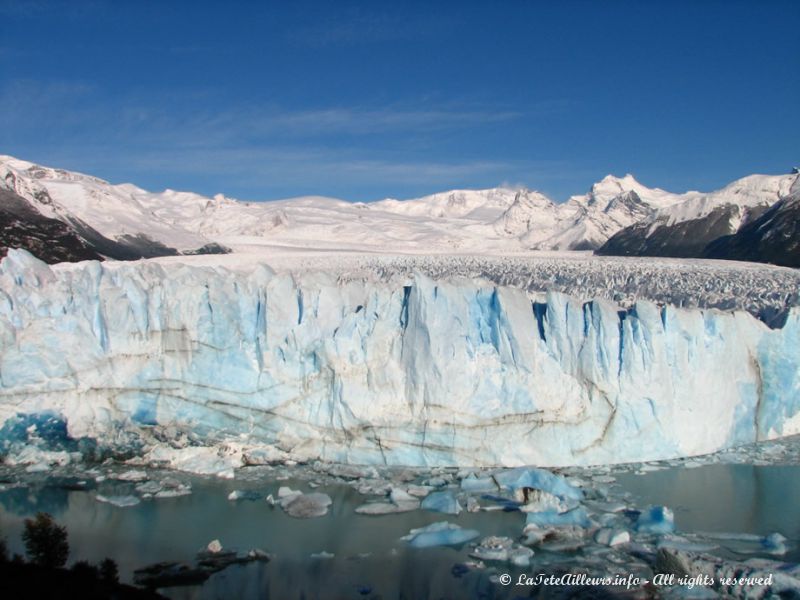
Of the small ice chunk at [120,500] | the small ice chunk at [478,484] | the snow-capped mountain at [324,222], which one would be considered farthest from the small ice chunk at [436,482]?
the snow-capped mountain at [324,222]

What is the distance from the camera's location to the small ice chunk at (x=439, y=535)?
8336 millimetres

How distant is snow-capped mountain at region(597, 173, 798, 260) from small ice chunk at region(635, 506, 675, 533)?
22.1 m

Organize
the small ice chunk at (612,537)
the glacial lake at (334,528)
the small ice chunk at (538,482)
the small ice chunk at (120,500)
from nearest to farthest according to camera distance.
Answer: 1. the glacial lake at (334,528)
2. the small ice chunk at (612,537)
3. the small ice chunk at (538,482)
4. the small ice chunk at (120,500)

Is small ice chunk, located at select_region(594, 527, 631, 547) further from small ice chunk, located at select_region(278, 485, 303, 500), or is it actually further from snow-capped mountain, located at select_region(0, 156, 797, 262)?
snow-capped mountain, located at select_region(0, 156, 797, 262)

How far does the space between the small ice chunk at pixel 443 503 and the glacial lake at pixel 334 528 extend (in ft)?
0.28

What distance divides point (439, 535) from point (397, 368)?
3.01 meters

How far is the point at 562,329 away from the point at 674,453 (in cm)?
219

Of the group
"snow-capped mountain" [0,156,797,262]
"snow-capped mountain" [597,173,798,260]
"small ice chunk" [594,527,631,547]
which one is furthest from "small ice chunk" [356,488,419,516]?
"snow-capped mountain" [597,173,798,260]

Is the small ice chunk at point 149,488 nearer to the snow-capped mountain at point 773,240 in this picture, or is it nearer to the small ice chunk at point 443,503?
the small ice chunk at point 443,503

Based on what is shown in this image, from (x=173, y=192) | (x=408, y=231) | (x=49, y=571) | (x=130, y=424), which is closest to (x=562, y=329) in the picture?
(x=130, y=424)

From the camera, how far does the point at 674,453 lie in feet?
35.4

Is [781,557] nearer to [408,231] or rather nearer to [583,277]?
[583,277]

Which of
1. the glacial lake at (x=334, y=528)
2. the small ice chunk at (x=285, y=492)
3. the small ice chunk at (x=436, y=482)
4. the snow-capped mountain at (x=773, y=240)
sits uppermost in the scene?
the snow-capped mountain at (x=773, y=240)

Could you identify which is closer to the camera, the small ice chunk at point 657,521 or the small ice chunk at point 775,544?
the small ice chunk at point 775,544
